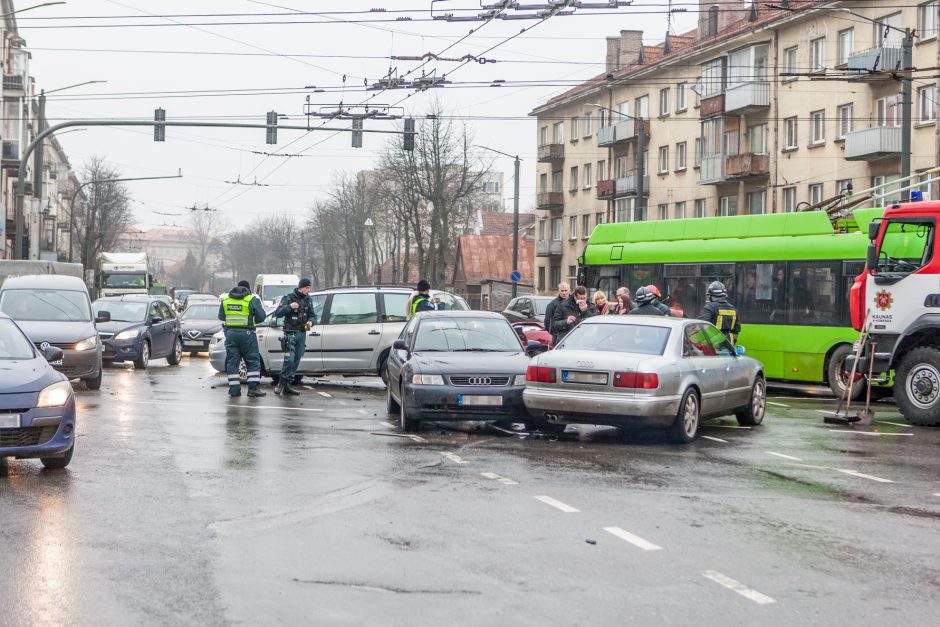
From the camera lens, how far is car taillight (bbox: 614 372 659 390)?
13039mm

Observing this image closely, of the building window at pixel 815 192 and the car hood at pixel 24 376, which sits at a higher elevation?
the building window at pixel 815 192

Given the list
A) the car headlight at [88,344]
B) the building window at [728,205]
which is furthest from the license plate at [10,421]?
the building window at [728,205]

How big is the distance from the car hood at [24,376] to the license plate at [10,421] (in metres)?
0.11

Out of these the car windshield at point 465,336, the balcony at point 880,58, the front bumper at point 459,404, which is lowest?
the front bumper at point 459,404

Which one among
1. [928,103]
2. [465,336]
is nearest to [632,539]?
[465,336]

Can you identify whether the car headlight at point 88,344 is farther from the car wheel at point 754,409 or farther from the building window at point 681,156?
the building window at point 681,156

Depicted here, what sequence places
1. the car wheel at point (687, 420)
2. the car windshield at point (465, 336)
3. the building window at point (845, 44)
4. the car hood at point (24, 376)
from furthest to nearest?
1. the building window at point (845, 44)
2. the car windshield at point (465, 336)
3. the car wheel at point (687, 420)
4. the car hood at point (24, 376)

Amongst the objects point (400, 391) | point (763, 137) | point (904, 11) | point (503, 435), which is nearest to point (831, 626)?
point (503, 435)

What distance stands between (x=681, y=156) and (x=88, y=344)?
42.7 meters

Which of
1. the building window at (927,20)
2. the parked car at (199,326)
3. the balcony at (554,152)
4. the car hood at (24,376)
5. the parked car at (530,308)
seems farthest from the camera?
the balcony at (554,152)

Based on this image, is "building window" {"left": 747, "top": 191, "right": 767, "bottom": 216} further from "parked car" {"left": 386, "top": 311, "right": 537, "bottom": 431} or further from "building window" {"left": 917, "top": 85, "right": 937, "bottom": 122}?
"parked car" {"left": 386, "top": 311, "right": 537, "bottom": 431}

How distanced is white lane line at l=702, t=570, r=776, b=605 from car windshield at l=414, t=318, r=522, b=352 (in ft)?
27.9

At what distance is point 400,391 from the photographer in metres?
15.4

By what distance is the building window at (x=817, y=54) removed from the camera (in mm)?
45616
